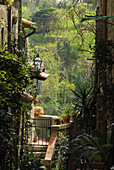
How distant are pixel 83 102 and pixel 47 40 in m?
25.0

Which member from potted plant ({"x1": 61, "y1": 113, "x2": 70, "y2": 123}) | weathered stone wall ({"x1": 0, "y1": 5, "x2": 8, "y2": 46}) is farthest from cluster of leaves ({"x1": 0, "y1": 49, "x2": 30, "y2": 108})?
potted plant ({"x1": 61, "y1": 113, "x2": 70, "y2": 123})

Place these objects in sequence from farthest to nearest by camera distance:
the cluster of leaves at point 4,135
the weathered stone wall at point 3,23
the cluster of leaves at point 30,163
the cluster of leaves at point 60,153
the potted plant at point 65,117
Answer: the potted plant at point 65,117
the cluster of leaves at point 60,153
the cluster of leaves at point 30,163
the weathered stone wall at point 3,23
the cluster of leaves at point 4,135

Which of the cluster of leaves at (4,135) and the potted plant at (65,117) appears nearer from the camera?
the cluster of leaves at (4,135)

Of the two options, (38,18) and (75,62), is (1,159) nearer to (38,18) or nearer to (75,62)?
(75,62)

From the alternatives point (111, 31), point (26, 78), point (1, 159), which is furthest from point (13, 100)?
point (111, 31)

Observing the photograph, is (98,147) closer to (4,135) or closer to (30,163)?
(4,135)

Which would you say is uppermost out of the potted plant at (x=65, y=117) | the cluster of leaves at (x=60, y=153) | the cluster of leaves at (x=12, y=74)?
the cluster of leaves at (x=12, y=74)

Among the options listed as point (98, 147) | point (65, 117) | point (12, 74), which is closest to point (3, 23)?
point (12, 74)

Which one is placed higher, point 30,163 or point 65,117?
point 30,163

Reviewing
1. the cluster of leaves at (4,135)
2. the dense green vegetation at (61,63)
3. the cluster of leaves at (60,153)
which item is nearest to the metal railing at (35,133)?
the cluster of leaves at (60,153)

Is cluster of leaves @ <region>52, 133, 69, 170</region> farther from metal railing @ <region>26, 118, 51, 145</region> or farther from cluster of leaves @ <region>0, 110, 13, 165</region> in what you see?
cluster of leaves @ <region>0, 110, 13, 165</region>

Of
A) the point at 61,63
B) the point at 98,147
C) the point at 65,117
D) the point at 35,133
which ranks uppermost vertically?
the point at 98,147

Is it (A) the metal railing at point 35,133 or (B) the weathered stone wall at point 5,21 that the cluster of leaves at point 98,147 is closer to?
(B) the weathered stone wall at point 5,21

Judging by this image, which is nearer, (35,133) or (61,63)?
(35,133)
